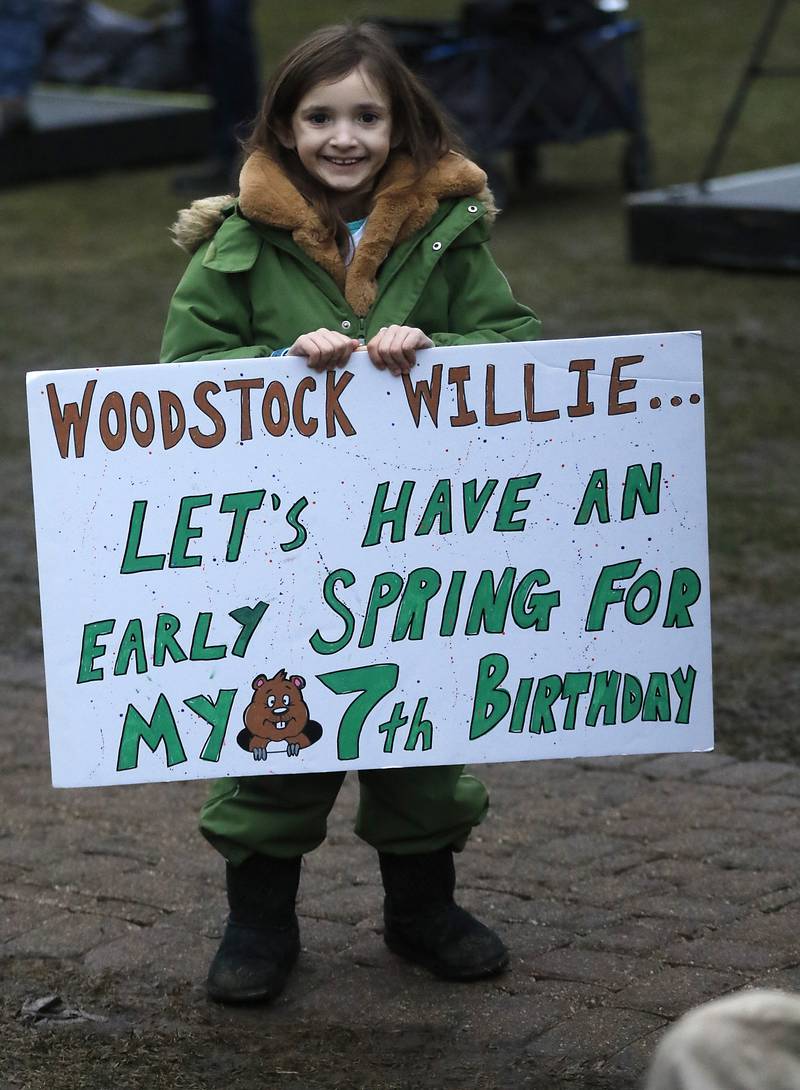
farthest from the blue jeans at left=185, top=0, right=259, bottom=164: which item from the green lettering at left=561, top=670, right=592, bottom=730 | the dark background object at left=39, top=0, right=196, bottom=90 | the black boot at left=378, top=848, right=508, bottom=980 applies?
the green lettering at left=561, top=670, right=592, bottom=730

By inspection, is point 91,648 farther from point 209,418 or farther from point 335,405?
point 335,405

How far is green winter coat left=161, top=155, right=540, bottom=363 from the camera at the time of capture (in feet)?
10.0

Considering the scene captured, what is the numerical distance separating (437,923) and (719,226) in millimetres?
6447

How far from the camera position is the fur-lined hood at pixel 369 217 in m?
3.05

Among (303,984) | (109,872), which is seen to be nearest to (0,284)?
(109,872)

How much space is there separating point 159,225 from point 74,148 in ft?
6.65

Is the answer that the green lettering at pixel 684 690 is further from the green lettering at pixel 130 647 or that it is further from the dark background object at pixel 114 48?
the dark background object at pixel 114 48

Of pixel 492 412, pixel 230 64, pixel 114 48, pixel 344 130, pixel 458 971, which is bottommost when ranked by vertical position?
pixel 458 971

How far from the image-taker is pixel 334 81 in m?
3.05

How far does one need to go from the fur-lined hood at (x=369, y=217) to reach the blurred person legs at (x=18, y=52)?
27.9 ft

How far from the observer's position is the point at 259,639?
2.92 m

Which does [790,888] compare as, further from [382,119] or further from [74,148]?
[74,148]

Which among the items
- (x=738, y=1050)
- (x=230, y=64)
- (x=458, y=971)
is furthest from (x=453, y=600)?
(x=230, y=64)

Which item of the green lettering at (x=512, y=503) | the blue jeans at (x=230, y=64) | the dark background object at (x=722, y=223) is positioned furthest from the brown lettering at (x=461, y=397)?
the blue jeans at (x=230, y=64)
